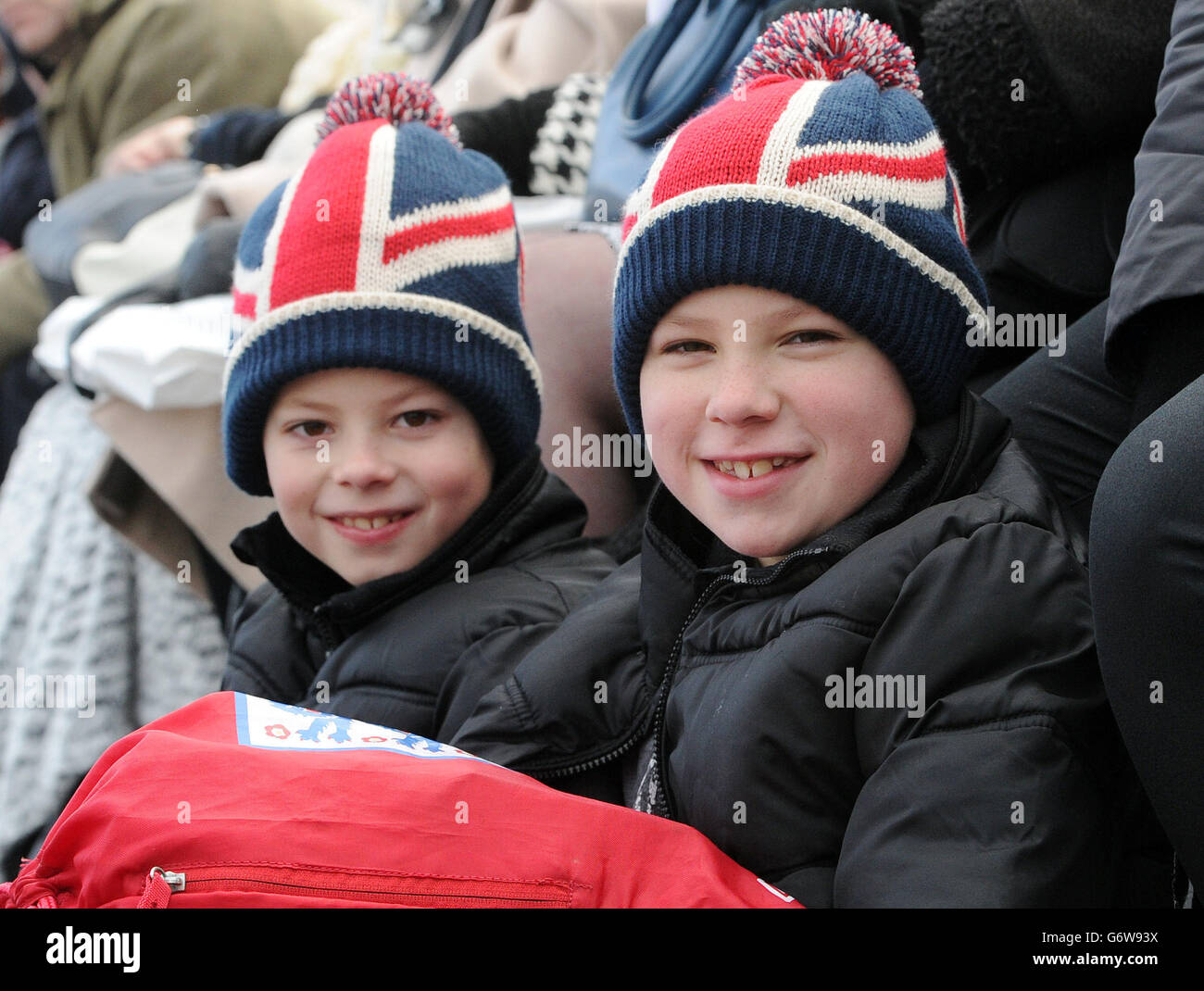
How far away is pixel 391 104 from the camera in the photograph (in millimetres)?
1789

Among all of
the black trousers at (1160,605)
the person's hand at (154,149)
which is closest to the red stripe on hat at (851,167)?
the black trousers at (1160,605)

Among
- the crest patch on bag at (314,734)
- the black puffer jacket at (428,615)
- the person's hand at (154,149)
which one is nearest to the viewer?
the crest patch on bag at (314,734)

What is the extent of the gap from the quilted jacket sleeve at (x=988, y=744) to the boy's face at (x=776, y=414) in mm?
150

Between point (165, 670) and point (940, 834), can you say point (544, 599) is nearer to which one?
point (940, 834)

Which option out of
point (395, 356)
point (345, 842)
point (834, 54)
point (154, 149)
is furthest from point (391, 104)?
point (154, 149)

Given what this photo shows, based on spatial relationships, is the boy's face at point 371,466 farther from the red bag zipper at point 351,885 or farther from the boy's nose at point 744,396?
the red bag zipper at point 351,885

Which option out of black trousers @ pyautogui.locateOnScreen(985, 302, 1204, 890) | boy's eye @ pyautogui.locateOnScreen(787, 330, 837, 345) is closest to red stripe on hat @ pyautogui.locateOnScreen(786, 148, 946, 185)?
boy's eye @ pyautogui.locateOnScreen(787, 330, 837, 345)

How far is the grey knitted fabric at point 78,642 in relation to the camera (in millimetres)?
2334

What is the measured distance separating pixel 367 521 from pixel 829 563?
2.07 feet

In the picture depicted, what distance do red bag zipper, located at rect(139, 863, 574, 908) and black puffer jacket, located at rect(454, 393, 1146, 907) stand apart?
0.19m

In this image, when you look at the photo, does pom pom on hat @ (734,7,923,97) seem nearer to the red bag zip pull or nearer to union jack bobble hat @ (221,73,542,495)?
union jack bobble hat @ (221,73,542,495)

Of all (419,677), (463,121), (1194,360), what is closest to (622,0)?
(463,121)

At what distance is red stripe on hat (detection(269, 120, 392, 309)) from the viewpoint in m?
1.63
